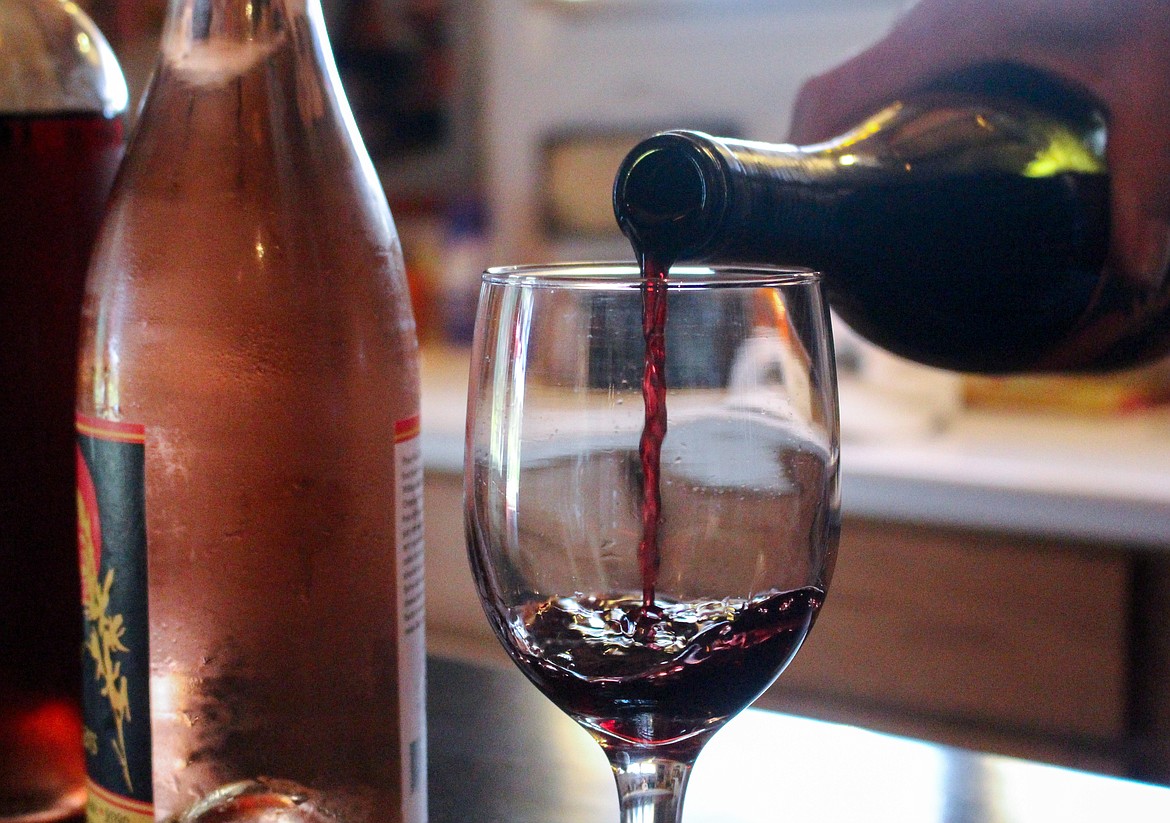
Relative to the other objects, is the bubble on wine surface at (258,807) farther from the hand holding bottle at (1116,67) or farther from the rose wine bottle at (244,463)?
the hand holding bottle at (1116,67)

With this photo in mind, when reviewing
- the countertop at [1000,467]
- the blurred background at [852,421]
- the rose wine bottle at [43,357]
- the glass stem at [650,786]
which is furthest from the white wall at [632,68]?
the glass stem at [650,786]

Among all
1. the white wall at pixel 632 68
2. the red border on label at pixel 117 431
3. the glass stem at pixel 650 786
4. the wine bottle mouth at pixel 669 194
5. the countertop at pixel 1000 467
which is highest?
the white wall at pixel 632 68

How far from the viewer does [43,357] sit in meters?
0.46

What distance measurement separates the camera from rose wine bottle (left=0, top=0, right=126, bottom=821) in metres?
0.45

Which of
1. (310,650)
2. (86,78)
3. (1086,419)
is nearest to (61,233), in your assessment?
(86,78)

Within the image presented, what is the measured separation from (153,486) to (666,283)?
0.59ft

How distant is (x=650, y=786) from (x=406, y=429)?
14cm

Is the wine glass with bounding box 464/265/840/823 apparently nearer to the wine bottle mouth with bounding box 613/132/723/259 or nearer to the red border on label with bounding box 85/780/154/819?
the wine bottle mouth with bounding box 613/132/723/259

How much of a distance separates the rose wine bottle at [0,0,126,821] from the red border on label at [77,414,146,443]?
68 mm

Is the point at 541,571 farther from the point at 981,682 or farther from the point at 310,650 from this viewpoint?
the point at 981,682

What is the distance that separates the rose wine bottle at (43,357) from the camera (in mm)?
453

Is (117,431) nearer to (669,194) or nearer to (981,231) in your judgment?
(669,194)

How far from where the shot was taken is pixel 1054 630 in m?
1.25

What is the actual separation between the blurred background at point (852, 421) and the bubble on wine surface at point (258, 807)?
0.56 m
